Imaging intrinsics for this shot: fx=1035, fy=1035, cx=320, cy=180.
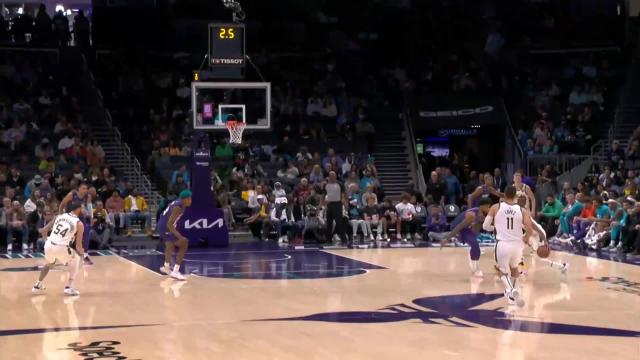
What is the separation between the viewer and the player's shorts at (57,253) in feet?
48.5

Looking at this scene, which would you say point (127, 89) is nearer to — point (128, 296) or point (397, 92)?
point (397, 92)

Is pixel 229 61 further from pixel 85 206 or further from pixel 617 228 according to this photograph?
pixel 617 228

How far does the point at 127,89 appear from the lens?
30.1m

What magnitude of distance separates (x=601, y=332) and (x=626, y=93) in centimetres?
1993

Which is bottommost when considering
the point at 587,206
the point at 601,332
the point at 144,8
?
the point at 601,332

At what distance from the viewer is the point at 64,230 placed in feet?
48.4

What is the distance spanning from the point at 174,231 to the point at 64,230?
2276 mm

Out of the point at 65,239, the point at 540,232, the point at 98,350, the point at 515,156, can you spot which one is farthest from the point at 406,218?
the point at 98,350

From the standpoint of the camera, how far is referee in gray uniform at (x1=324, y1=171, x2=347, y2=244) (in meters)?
23.1

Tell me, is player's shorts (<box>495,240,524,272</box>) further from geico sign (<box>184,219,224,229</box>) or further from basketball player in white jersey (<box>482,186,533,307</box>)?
geico sign (<box>184,219,224,229</box>)

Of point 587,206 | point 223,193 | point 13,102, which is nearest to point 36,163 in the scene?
point 13,102

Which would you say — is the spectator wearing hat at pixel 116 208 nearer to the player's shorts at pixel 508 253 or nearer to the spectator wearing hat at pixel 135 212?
the spectator wearing hat at pixel 135 212

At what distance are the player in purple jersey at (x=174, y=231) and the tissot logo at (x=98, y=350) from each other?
5257 millimetres

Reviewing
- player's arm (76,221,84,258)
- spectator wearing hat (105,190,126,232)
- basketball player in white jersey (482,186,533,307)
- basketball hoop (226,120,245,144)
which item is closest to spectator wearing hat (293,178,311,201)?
basketball hoop (226,120,245,144)
